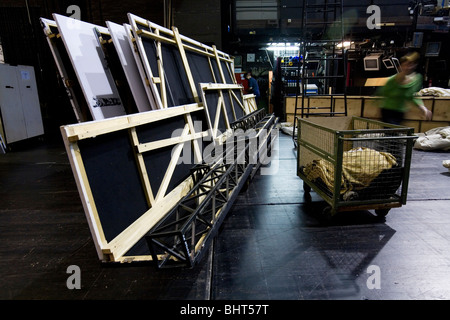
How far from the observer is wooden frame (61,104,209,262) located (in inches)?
86.0

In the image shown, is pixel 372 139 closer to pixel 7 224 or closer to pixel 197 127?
pixel 197 127

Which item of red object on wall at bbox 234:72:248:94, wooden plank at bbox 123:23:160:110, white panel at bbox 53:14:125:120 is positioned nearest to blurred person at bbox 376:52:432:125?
wooden plank at bbox 123:23:160:110

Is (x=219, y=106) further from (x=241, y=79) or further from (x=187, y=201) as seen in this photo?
(x=241, y=79)

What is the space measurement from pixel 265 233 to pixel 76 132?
7.13 feet

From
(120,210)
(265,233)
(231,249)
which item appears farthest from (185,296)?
(265,233)

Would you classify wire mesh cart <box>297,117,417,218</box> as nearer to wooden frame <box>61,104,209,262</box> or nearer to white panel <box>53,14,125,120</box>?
wooden frame <box>61,104,209,262</box>

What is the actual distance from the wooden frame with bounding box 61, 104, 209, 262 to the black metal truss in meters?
0.20

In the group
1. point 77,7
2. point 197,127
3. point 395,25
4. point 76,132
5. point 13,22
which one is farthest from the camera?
point 395,25

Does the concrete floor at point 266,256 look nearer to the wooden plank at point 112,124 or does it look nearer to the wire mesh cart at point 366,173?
the wire mesh cart at point 366,173

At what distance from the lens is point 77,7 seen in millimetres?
10625

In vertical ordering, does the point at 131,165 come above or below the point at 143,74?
below

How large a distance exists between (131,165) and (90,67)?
99.9 inches

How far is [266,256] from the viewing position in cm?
276

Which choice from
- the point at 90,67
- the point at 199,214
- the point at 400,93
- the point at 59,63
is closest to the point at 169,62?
the point at 90,67
